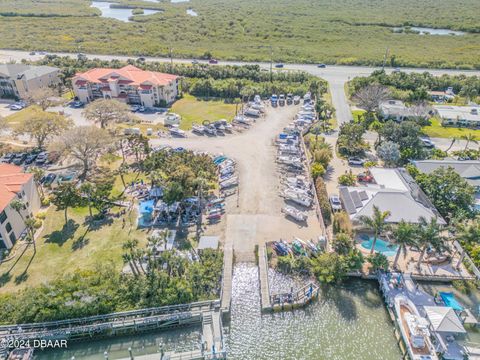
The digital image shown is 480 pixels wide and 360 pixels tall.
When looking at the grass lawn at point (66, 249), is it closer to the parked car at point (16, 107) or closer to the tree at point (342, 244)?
the tree at point (342, 244)

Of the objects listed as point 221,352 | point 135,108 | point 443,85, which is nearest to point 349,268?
point 221,352

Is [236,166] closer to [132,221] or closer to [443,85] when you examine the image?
[132,221]

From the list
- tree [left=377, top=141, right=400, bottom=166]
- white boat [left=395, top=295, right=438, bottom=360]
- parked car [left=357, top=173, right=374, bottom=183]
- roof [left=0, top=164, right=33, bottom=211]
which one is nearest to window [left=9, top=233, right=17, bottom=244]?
roof [left=0, top=164, right=33, bottom=211]

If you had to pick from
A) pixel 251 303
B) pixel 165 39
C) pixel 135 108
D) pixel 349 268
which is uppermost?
pixel 165 39

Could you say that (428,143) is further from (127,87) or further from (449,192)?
(127,87)

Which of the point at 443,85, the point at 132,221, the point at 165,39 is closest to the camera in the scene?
the point at 132,221

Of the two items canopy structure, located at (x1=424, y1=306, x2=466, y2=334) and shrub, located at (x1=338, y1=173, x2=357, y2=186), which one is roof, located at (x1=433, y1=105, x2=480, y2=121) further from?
canopy structure, located at (x1=424, y1=306, x2=466, y2=334)
